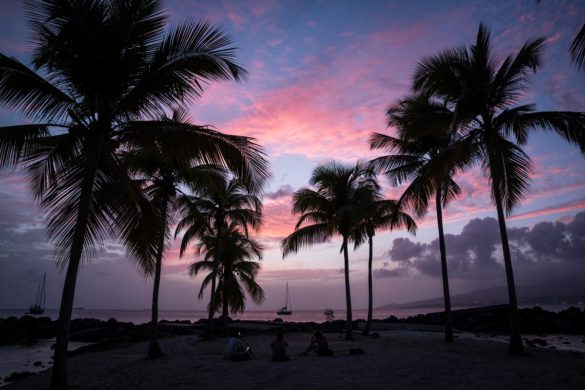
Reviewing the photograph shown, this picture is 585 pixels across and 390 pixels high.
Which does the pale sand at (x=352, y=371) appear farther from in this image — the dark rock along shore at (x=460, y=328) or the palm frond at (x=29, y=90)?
the dark rock along shore at (x=460, y=328)

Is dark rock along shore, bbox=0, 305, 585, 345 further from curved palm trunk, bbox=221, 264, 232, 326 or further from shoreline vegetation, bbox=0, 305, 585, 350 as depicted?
curved palm trunk, bbox=221, 264, 232, 326

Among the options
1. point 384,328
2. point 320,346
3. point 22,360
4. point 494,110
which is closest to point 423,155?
point 494,110

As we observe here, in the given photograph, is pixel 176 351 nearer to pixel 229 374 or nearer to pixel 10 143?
pixel 229 374

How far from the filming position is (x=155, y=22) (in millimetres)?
8258

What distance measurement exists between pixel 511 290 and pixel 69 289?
12.7 meters

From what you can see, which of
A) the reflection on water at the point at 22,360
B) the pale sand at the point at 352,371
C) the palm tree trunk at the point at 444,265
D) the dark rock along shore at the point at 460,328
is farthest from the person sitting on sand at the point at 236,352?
the dark rock along shore at the point at 460,328

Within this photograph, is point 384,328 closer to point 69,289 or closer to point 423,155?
point 423,155

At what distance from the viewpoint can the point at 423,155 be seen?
1812 cm

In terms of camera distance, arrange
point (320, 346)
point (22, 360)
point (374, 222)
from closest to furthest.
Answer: point (320, 346) → point (22, 360) → point (374, 222)

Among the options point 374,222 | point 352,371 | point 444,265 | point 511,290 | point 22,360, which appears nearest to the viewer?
point 352,371

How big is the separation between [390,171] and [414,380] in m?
11.0

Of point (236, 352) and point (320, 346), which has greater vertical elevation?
point (320, 346)

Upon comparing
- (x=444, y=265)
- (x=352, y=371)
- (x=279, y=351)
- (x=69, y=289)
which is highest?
(x=444, y=265)

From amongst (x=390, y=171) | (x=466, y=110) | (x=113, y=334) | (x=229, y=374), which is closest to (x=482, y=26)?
(x=466, y=110)
